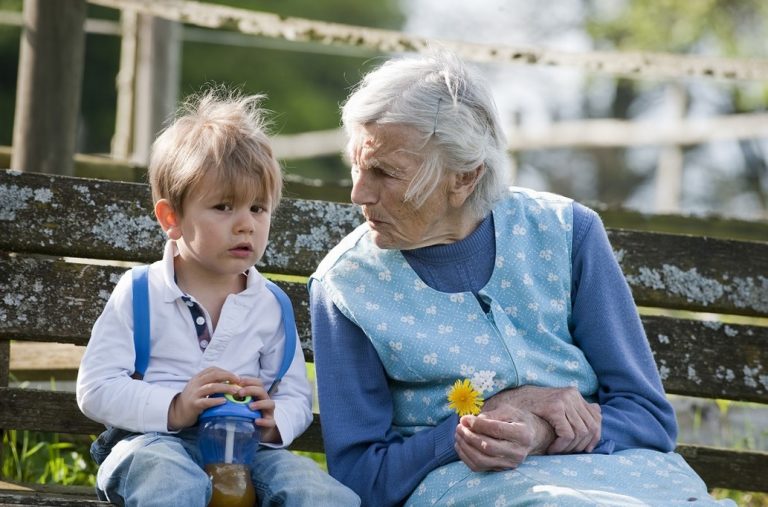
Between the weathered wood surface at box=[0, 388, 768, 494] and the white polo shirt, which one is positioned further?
the weathered wood surface at box=[0, 388, 768, 494]

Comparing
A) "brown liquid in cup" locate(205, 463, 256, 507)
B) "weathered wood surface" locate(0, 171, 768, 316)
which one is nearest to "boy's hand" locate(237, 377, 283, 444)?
"brown liquid in cup" locate(205, 463, 256, 507)

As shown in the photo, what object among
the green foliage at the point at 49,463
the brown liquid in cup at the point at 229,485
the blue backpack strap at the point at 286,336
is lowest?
the green foliage at the point at 49,463

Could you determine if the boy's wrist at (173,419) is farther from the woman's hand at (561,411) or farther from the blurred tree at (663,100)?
the blurred tree at (663,100)

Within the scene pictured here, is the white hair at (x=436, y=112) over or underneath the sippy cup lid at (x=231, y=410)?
over

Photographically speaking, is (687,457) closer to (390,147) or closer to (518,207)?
(518,207)

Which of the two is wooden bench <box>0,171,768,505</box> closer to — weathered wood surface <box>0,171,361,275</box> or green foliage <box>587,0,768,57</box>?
weathered wood surface <box>0,171,361,275</box>

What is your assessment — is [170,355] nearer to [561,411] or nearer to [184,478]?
[184,478]

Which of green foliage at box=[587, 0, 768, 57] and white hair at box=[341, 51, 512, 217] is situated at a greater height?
green foliage at box=[587, 0, 768, 57]

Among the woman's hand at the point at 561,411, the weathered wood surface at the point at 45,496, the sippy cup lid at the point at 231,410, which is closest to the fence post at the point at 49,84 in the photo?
the weathered wood surface at the point at 45,496

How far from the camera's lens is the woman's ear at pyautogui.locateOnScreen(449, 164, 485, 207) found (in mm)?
3004

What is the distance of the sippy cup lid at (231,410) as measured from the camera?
253 centimetres

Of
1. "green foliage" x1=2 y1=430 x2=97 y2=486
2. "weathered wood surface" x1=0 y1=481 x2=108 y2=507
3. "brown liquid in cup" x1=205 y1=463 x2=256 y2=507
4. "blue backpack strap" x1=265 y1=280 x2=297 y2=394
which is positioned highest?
"blue backpack strap" x1=265 y1=280 x2=297 y2=394

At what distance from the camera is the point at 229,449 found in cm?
255

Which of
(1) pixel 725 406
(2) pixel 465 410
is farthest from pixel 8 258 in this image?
(1) pixel 725 406
